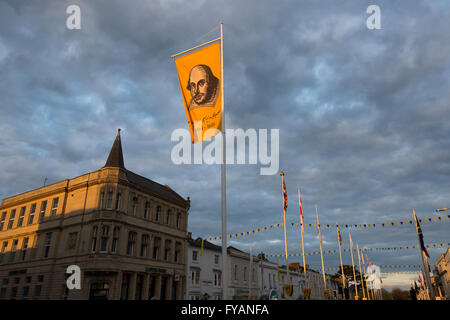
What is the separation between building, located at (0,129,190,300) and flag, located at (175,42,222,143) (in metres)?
22.8

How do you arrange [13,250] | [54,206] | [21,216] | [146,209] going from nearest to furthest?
[146,209] → [54,206] → [13,250] → [21,216]

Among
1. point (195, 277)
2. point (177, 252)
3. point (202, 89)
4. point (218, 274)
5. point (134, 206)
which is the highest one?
point (134, 206)

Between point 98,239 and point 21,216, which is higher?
point 21,216

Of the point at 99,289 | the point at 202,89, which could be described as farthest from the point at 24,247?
the point at 202,89

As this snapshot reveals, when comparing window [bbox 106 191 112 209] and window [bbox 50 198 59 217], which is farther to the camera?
window [bbox 50 198 59 217]

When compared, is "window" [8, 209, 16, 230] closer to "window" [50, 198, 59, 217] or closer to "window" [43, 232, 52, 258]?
"window" [50, 198, 59, 217]

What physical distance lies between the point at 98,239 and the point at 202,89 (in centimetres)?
2400

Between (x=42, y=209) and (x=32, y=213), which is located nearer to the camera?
(x=42, y=209)

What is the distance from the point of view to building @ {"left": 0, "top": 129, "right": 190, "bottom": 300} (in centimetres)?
3291

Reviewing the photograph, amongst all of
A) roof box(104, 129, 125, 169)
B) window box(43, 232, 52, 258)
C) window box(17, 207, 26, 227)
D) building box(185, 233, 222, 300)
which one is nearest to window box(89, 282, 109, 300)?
window box(43, 232, 52, 258)

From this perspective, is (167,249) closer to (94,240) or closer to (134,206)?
(134,206)

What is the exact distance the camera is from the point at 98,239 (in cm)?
3244

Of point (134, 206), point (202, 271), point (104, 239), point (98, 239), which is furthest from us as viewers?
point (202, 271)

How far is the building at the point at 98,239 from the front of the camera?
3291 centimetres
